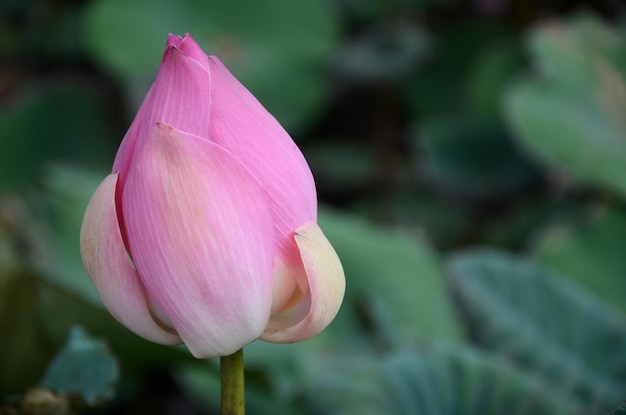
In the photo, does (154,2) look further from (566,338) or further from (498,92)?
(566,338)

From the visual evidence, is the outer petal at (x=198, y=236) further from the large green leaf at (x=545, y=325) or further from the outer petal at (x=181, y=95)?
the large green leaf at (x=545, y=325)

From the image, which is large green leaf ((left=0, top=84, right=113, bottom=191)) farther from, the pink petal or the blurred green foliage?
the pink petal

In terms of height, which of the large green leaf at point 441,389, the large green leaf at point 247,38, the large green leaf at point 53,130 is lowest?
the large green leaf at point 441,389

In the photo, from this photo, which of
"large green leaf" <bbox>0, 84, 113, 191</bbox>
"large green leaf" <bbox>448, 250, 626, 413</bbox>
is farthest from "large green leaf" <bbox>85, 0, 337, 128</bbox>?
"large green leaf" <bbox>448, 250, 626, 413</bbox>

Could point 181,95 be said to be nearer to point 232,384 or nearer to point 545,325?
point 232,384

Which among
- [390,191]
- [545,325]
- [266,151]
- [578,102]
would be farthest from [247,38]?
[266,151]

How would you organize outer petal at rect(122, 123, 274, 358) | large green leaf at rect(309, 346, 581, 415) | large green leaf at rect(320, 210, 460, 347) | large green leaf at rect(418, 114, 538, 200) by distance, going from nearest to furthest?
outer petal at rect(122, 123, 274, 358), large green leaf at rect(309, 346, 581, 415), large green leaf at rect(320, 210, 460, 347), large green leaf at rect(418, 114, 538, 200)

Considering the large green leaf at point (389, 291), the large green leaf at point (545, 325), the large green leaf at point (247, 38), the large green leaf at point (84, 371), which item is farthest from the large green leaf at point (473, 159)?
the large green leaf at point (84, 371)
